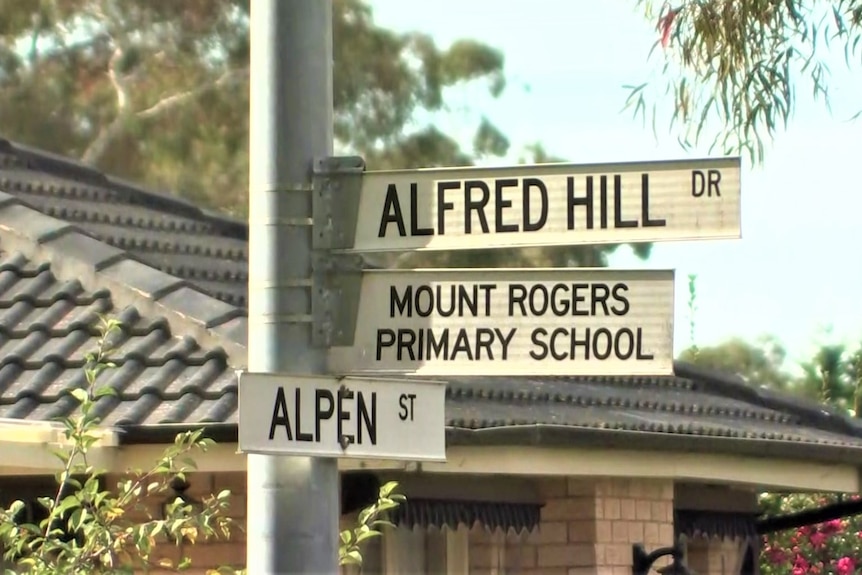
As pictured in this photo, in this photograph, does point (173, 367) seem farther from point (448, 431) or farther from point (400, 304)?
point (400, 304)

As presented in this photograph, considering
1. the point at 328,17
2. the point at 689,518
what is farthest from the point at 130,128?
the point at 328,17

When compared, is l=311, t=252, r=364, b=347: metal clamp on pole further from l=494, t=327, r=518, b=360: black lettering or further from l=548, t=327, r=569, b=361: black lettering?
l=548, t=327, r=569, b=361: black lettering

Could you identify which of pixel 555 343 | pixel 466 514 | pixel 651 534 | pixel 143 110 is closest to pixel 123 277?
pixel 466 514

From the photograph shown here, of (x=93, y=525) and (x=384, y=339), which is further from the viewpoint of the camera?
(x=93, y=525)

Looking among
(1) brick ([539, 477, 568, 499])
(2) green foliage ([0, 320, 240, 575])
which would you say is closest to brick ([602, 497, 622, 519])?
(1) brick ([539, 477, 568, 499])

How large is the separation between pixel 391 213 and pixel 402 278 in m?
0.17

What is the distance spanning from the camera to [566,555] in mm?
9367

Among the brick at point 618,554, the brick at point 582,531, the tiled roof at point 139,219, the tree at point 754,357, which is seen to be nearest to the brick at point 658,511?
the brick at point 618,554

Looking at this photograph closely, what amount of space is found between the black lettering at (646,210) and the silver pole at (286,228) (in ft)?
2.68

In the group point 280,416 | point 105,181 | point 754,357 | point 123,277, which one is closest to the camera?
point 280,416

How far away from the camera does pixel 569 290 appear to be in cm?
480

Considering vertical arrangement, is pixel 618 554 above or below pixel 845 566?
above

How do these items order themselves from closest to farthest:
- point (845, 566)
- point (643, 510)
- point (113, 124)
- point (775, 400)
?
point (643, 510) < point (775, 400) < point (845, 566) < point (113, 124)

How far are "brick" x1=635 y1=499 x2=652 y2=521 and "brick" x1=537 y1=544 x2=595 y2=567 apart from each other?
0.38 metres
